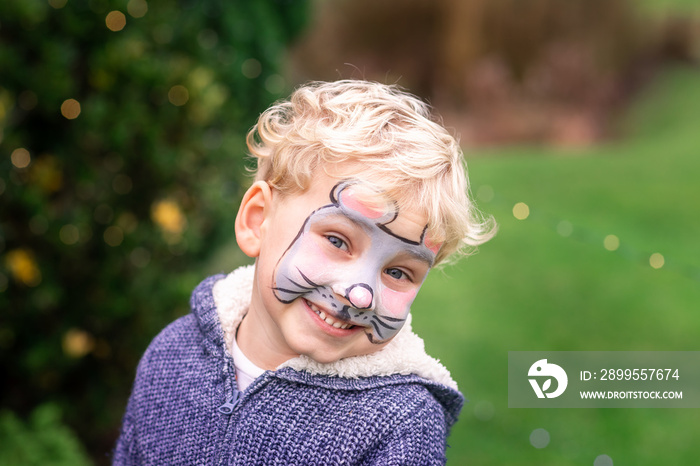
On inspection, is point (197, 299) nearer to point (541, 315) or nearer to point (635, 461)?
point (635, 461)

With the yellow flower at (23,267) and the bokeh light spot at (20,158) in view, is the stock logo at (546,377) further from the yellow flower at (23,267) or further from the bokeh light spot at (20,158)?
the bokeh light spot at (20,158)

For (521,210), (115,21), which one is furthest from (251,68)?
(521,210)

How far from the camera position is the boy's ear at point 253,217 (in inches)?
61.0

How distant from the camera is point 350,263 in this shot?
1.39 meters

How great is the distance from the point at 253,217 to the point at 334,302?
0.32m

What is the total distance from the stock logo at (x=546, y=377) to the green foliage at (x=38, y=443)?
5.70 ft

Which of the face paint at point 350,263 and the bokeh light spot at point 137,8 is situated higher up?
the bokeh light spot at point 137,8

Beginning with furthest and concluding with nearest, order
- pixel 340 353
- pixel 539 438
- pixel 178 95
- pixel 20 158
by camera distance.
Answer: pixel 539 438 → pixel 178 95 → pixel 20 158 → pixel 340 353

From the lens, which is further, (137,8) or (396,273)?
(137,8)

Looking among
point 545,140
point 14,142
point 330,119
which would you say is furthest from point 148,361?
point 545,140

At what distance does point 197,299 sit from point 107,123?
143cm

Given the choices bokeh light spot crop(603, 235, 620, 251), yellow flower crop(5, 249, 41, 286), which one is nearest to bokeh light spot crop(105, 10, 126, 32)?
yellow flower crop(5, 249, 41, 286)

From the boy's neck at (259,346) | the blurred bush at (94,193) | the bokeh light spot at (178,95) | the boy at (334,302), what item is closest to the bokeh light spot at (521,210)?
the blurred bush at (94,193)

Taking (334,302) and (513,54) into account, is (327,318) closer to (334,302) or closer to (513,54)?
(334,302)
